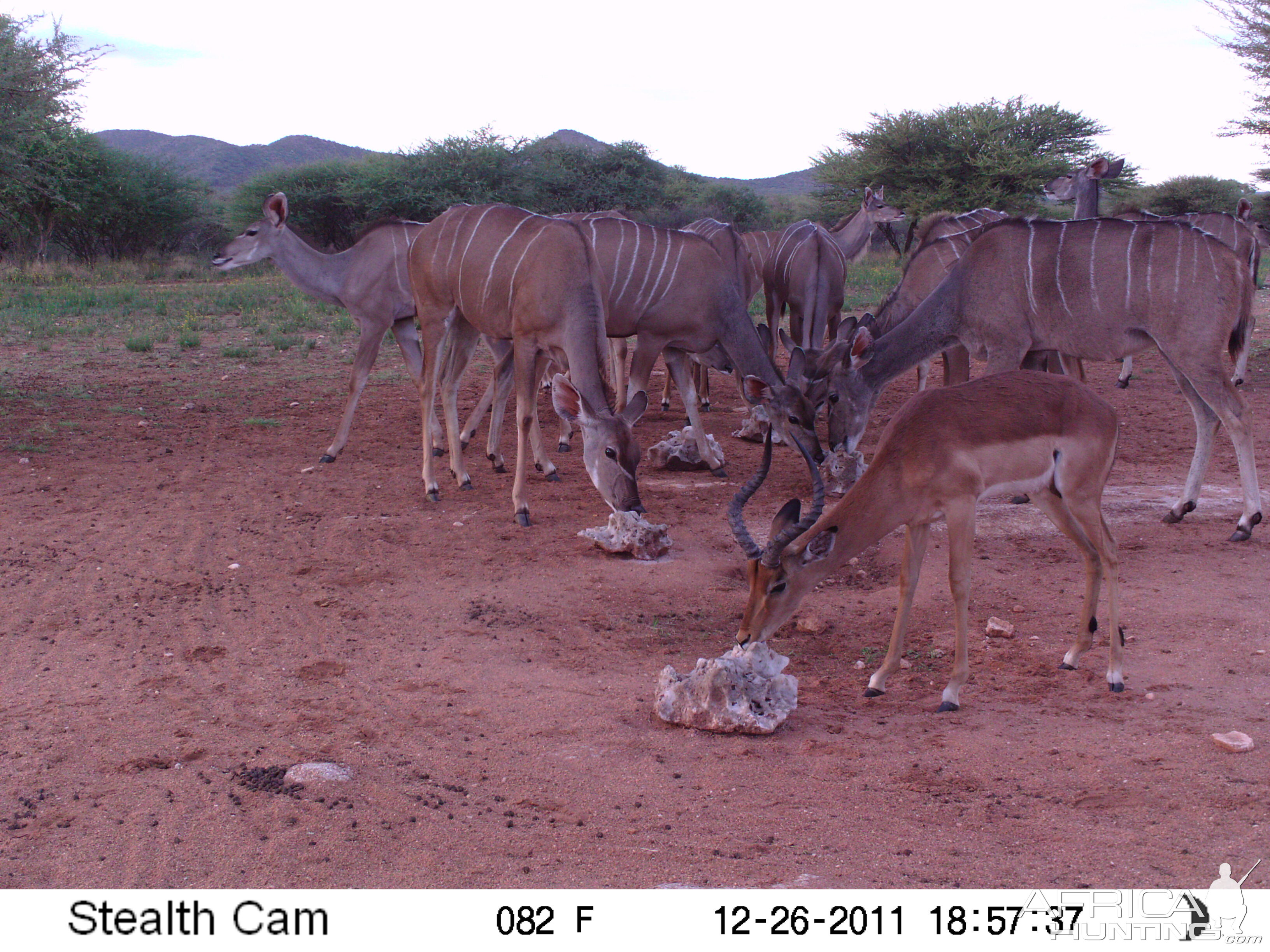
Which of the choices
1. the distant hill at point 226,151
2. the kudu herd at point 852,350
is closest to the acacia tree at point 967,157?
the kudu herd at point 852,350

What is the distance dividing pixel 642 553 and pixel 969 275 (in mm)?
3494

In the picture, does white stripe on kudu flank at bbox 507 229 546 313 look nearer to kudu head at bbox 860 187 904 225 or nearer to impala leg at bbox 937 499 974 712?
impala leg at bbox 937 499 974 712

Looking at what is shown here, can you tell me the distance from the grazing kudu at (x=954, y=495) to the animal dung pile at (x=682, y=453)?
4.23 meters

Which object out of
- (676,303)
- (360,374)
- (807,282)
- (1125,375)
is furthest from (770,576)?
(1125,375)

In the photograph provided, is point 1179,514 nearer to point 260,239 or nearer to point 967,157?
point 260,239

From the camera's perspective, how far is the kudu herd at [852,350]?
4.85 m


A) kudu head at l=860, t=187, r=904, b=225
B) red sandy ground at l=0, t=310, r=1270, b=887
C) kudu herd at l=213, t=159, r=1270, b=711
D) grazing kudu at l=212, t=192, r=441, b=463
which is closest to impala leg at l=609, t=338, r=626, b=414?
kudu herd at l=213, t=159, r=1270, b=711

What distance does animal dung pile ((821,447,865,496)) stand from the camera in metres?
8.34

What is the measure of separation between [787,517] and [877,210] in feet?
40.9

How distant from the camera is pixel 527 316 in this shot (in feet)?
25.6

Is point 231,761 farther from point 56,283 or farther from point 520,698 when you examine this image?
point 56,283

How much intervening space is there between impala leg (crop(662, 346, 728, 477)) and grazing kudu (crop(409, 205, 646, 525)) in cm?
138

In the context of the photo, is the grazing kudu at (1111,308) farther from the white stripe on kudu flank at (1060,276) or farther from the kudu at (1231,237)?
the kudu at (1231,237)

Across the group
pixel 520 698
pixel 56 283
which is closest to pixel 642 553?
pixel 520 698
